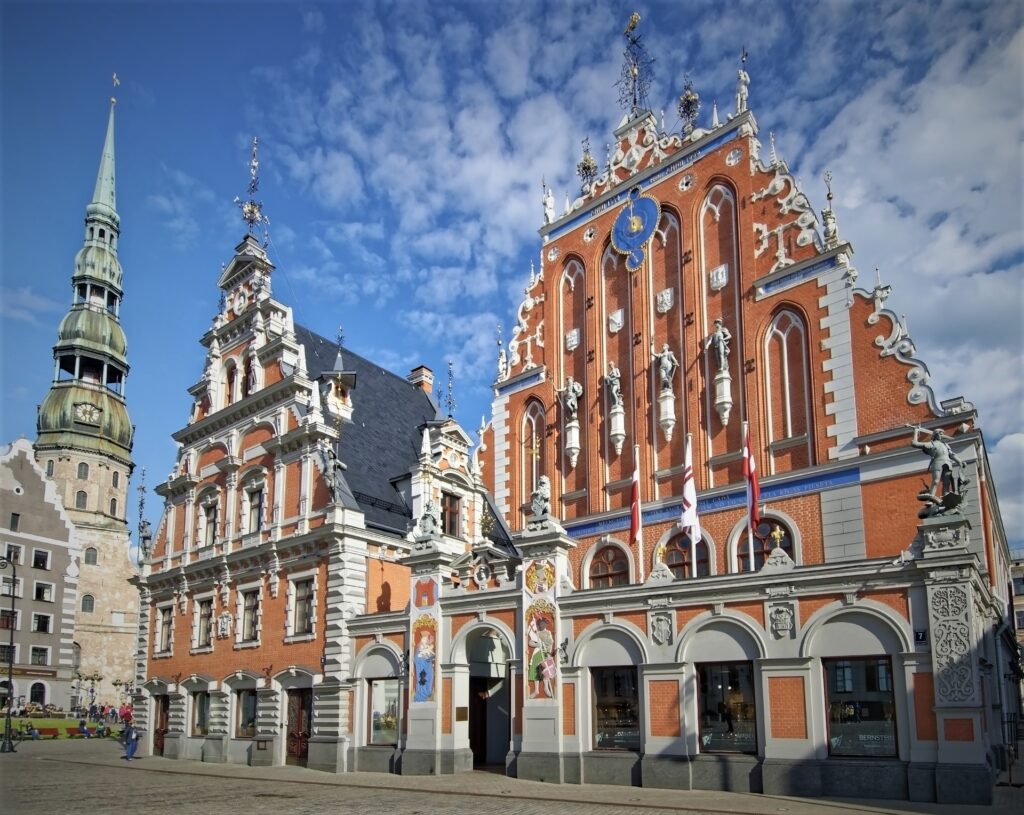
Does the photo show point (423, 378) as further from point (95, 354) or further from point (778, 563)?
point (95, 354)

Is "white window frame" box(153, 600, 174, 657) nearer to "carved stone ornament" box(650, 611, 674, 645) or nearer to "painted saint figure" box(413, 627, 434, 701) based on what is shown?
"painted saint figure" box(413, 627, 434, 701)

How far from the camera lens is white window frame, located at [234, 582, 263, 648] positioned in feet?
101

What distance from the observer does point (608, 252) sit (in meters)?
28.4

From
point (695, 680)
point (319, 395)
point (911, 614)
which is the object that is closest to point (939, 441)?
point (911, 614)

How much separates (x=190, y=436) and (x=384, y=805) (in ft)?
73.7

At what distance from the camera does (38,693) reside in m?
59.4

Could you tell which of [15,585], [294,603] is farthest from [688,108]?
[15,585]

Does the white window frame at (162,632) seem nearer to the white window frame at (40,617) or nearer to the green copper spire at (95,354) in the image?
the white window frame at (40,617)

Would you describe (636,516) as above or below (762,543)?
above

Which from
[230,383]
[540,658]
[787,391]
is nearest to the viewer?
[540,658]

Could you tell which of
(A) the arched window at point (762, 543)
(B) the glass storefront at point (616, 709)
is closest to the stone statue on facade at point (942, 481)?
(A) the arched window at point (762, 543)

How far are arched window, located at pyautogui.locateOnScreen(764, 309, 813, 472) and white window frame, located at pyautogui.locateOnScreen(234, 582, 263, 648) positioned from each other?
18278 millimetres

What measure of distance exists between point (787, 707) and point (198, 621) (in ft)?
78.0

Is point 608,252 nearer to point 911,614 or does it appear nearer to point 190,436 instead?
point 911,614
